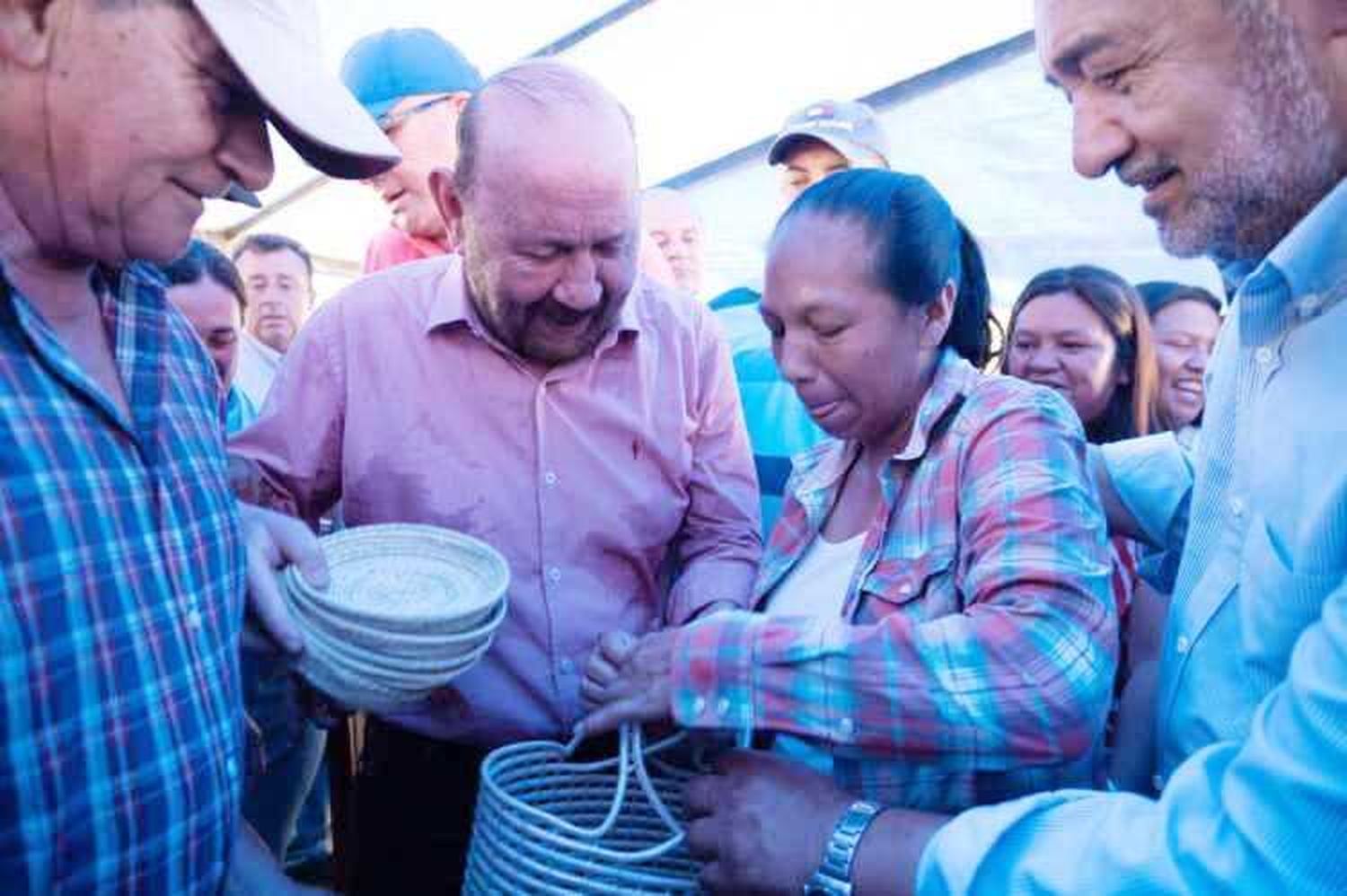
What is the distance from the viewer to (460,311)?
2078 mm

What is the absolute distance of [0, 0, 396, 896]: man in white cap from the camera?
101 centimetres

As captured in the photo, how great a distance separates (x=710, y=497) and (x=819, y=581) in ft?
1.78

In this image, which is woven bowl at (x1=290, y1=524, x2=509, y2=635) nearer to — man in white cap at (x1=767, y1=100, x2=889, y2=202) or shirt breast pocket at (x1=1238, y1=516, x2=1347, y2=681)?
shirt breast pocket at (x1=1238, y1=516, x2=1347, y2=681)

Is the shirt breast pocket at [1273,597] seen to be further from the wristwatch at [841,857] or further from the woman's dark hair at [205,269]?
the woman's dark hair at [205,269]

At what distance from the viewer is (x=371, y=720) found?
85.7 inches

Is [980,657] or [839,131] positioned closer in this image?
[980,657]

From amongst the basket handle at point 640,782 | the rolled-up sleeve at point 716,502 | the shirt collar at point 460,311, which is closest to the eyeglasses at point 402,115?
the shirt collar at point 460,311

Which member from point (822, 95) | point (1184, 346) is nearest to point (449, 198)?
point (1184, 346)

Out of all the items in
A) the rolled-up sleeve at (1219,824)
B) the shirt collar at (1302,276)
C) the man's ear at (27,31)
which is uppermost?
the man's ear at (27,31)

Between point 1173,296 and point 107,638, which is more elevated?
point 107,638

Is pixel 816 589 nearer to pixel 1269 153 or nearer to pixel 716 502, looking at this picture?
pixel 716 502

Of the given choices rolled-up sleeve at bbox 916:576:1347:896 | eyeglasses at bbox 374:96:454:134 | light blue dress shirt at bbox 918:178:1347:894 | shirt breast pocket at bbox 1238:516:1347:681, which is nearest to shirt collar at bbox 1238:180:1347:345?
light blue dress shirt at bbox 918:178:1347:894

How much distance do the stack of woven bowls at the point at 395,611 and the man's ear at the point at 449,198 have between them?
0.77m

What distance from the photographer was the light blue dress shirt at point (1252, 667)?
2.72 feet
